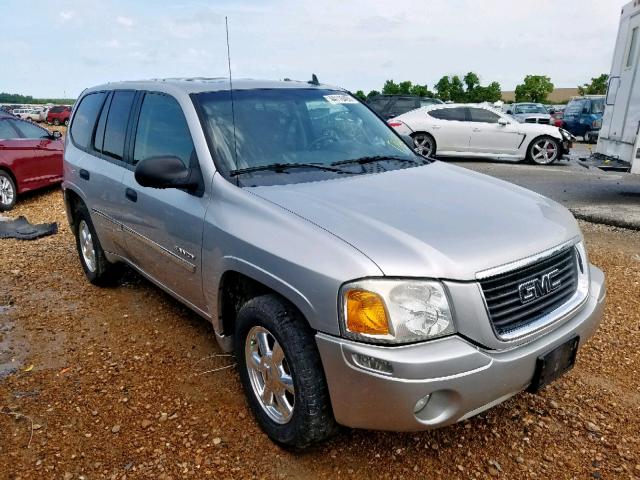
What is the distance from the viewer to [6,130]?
29.2ft

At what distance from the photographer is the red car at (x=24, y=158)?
8.58 meters

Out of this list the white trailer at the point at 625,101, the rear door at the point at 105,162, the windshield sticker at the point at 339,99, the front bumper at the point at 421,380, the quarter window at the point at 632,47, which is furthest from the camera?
the quarter window at the point at 632,47

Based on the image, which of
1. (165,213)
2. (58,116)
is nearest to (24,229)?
(165,213)

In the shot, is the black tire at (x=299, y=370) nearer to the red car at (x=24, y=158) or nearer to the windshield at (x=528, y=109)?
the red car at (x=24, y=158)

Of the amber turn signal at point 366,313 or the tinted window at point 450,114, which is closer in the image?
the amber turn signal at point 366,313

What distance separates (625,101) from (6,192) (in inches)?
393

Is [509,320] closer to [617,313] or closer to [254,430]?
[254,430]

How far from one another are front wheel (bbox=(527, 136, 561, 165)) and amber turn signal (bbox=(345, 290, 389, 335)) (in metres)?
12.7

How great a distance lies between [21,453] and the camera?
268 centimetres

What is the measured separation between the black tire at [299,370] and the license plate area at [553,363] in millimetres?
919

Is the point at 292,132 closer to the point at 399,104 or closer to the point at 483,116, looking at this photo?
the point at 483,116

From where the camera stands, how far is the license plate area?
91.8 inches

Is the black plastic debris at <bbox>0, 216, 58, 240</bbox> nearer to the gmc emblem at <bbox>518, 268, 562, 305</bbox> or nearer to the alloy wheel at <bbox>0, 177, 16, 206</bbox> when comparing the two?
the alloy wheel at <bbox>0, 177, 16, 206</bbox>

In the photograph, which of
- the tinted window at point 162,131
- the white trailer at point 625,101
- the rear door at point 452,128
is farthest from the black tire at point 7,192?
the white trailer at point 625,101
